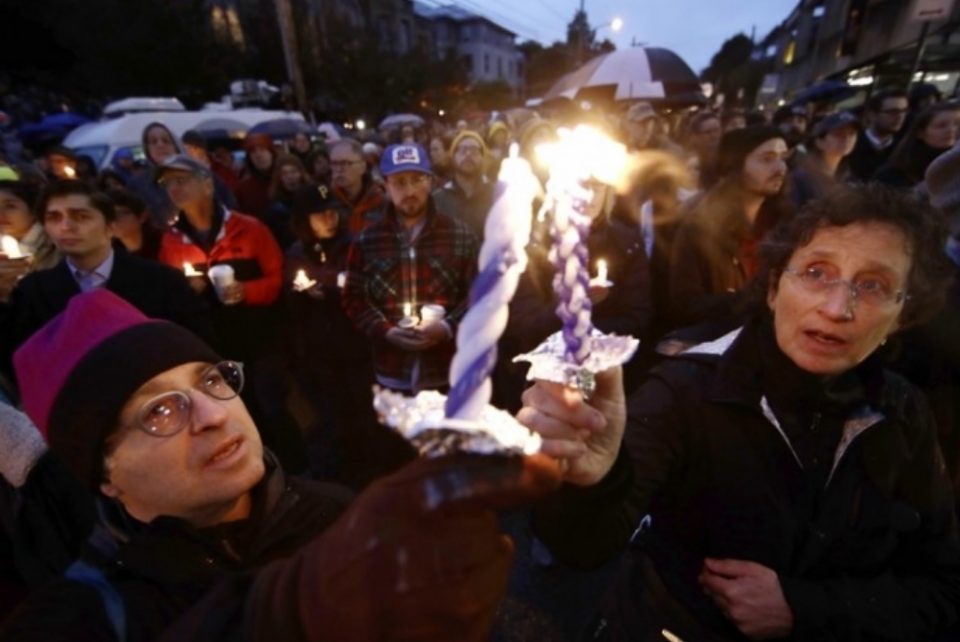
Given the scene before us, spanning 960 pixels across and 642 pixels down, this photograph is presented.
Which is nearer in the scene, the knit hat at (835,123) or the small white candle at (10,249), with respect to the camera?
the small white candle at (10,249)

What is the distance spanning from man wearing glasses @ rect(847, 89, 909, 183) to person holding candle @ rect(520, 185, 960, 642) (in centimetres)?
551

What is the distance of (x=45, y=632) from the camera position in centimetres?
129

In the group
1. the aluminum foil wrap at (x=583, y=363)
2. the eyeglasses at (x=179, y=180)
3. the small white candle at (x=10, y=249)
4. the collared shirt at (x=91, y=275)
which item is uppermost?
the eyeglasses at (x=179, y=180)

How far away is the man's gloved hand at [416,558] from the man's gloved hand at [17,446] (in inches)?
67.4

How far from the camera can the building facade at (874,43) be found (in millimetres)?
14203

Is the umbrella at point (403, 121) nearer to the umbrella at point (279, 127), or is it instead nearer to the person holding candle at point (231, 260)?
the umbrella at point (279, 127)

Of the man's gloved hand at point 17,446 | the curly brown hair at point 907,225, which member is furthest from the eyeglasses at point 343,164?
the curly brown hair at point 907,225

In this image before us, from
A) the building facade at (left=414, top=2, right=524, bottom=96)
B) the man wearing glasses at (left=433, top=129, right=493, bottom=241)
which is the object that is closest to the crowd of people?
the man wearing glasses at (left=433, top=129, right=493, bottom=241)

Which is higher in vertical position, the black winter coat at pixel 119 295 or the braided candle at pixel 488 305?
the braided candle at pixel 488 305

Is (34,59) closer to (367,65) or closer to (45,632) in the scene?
(367,65)

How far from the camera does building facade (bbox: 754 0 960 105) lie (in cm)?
1420

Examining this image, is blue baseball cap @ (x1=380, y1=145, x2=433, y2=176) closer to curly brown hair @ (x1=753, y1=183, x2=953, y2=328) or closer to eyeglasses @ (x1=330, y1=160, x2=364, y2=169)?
eyeglasses @ (x1=330, y1=160, x2=364, y2=169)

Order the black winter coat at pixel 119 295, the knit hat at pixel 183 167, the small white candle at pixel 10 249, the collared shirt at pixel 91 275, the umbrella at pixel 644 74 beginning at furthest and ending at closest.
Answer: the umbrella at pixel 644 74, the knit hat at pixel 183 167, the collared shirt at pixel 91 275, the black winter coat at pixel 119 295, the small white candle at pixel 10 249

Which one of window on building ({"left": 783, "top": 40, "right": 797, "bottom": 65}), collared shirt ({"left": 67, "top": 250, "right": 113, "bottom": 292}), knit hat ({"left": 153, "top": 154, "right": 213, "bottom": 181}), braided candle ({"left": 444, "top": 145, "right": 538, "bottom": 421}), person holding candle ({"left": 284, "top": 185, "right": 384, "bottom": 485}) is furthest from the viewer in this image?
window on building ({"left": 783, "top": 40, "right": 797, "bottom": 65})
